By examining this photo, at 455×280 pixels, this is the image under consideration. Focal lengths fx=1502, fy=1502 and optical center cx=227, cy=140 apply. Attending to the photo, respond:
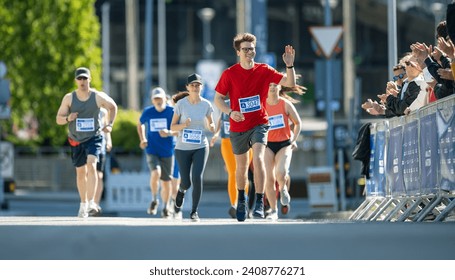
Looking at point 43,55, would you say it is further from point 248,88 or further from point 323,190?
point 248,88

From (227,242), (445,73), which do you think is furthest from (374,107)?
(227,242)

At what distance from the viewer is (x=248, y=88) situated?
16.8 m

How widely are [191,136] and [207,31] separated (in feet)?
161

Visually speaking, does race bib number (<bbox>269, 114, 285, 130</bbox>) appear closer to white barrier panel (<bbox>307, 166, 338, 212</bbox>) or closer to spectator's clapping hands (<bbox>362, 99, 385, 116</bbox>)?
spectator's clapping hands (<bbox>362, 99, 385, 116</bbox>)

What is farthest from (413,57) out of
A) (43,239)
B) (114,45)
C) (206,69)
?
(114,45)

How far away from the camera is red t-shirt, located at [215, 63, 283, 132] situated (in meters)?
16.8

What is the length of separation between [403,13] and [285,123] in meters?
46.5

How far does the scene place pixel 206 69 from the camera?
56.8 meters

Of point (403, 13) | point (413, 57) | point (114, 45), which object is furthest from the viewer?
point (114, 45)

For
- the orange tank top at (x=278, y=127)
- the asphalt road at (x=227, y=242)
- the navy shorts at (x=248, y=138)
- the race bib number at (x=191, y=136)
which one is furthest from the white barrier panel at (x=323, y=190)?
the asphalt road at (x=227, y=242)

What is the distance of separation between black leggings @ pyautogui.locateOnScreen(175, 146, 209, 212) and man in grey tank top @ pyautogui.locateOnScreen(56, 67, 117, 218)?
1458 millimetres

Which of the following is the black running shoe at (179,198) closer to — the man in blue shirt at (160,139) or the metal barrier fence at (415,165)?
the metal barrier fence at (415,165)

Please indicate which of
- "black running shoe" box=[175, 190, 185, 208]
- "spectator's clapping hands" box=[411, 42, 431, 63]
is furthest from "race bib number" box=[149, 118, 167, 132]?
"spectator's clapping hands" box=[411, 42, 431, 63]
